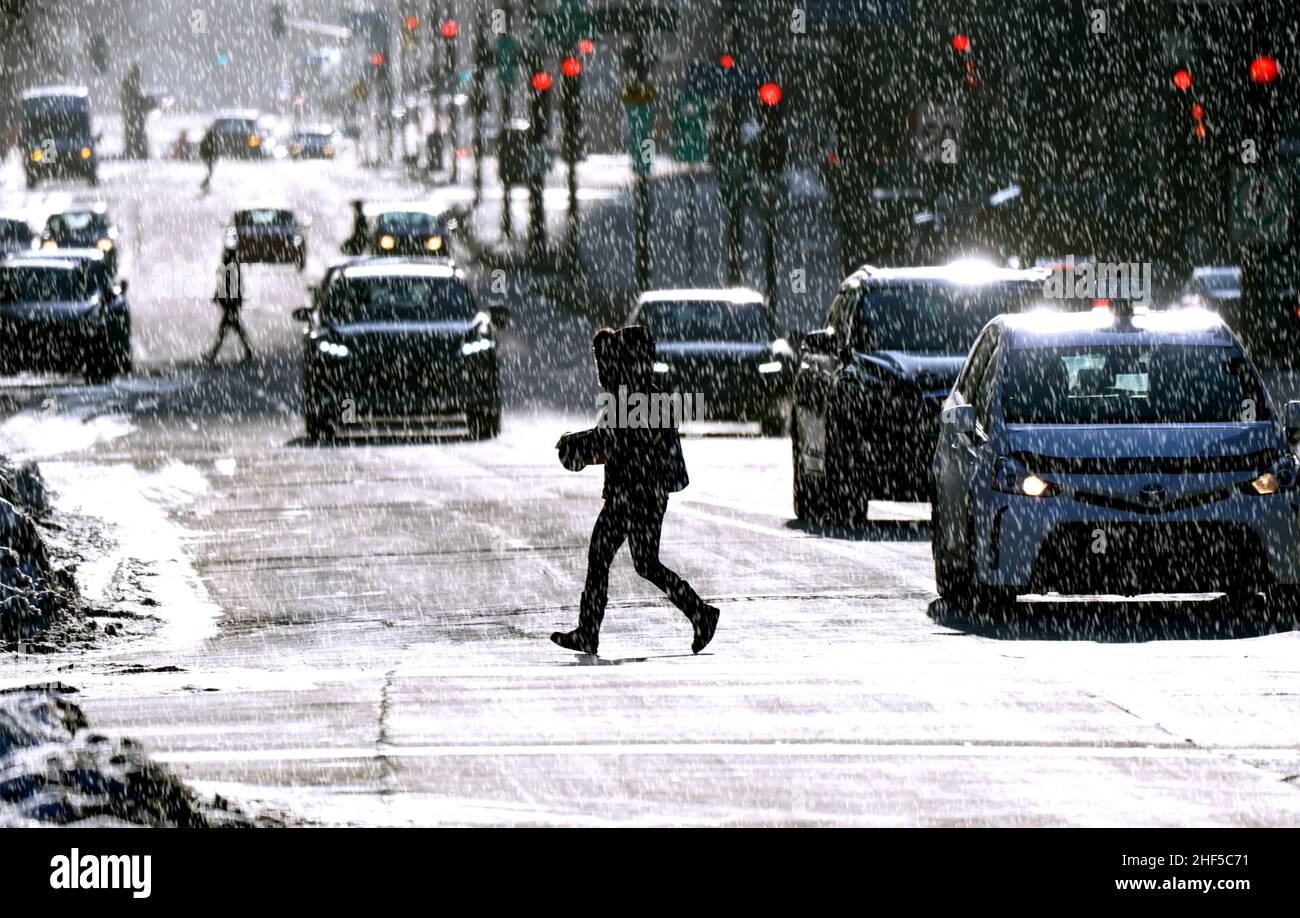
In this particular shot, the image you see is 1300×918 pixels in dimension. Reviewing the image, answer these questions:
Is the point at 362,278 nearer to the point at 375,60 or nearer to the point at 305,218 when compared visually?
the point at 305,218

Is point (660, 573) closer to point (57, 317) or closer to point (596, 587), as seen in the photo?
point (596, 587)

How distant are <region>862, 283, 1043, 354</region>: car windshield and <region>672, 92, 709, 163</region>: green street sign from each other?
19.6 meters

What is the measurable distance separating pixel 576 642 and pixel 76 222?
162 feet

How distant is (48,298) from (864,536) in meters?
21.1

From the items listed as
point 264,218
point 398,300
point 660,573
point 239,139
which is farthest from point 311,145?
point 660,573

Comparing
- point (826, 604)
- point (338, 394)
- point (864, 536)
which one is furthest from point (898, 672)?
point (338, 394)

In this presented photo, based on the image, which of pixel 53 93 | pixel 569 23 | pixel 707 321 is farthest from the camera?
pixel 53 93

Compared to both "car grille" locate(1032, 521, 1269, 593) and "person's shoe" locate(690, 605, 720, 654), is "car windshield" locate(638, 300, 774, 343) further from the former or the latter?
"person's shoe" locate(690, 605, 720, 654)

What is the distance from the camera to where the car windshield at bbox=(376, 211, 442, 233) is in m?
57.1

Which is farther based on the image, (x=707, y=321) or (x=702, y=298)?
(x=702, y=298)

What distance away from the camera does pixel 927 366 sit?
18500 mm

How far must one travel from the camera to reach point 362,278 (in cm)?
2930

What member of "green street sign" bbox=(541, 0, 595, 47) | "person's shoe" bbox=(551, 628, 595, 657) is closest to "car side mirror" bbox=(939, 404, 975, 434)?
"person's shoe" bbox=(551, 628, 595, 657)

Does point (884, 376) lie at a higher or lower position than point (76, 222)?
higher
